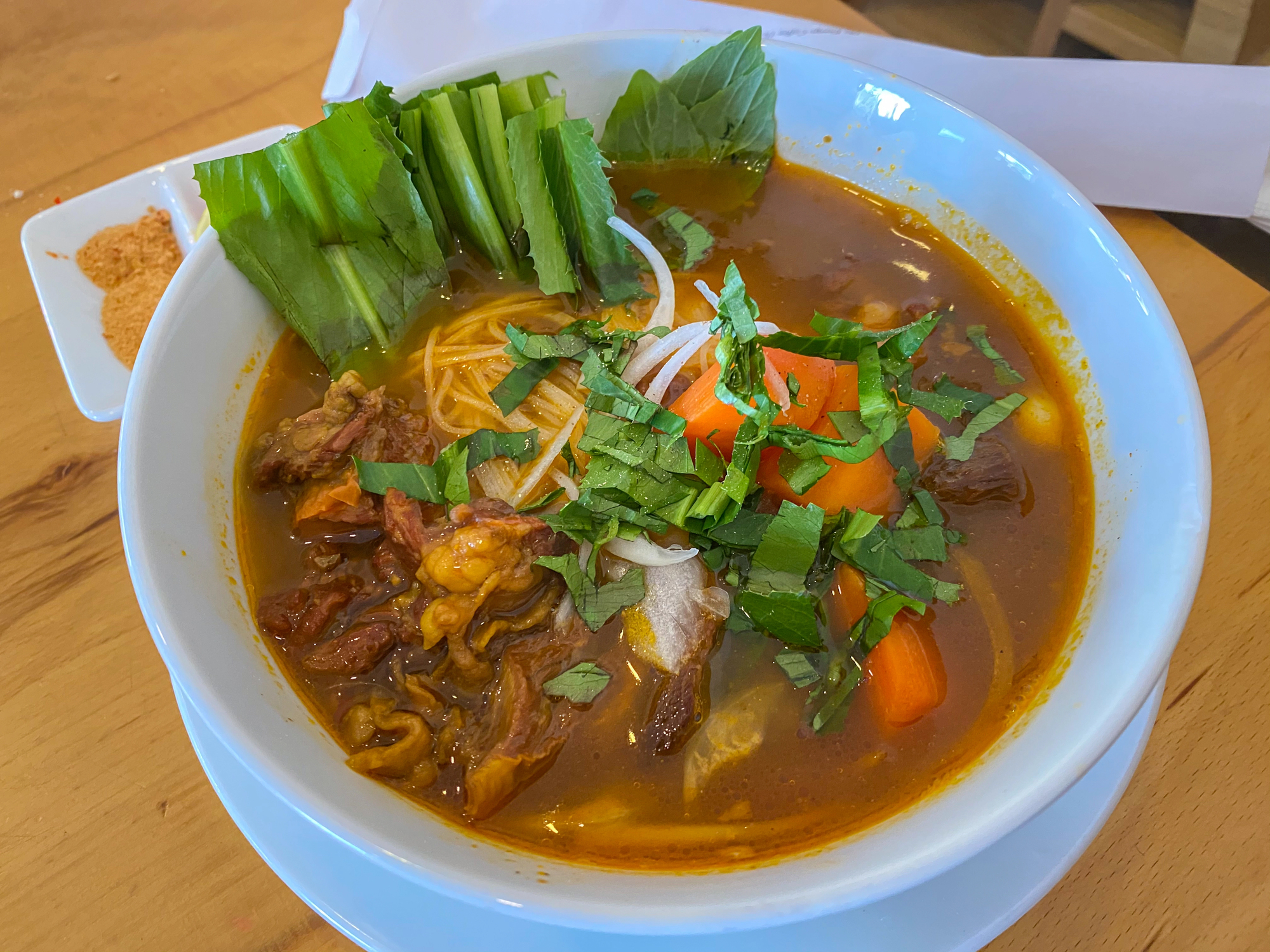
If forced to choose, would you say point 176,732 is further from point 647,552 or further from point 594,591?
point 647,552

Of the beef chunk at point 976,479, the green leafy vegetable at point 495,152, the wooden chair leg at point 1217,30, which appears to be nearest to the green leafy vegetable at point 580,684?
the beef chunk at point 976,479

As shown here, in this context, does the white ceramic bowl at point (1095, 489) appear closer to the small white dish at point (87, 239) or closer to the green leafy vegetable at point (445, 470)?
the green leafy vegetable at point (445, 470)

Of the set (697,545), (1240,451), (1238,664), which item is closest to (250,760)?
(697,545)

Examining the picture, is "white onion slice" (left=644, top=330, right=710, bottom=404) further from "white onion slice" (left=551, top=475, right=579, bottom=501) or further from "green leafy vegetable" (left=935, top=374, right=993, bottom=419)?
"green leafy vegetable" (left=935, top=374, right=993, bottom=419)

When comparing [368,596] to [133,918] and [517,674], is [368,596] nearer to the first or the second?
[517,674]

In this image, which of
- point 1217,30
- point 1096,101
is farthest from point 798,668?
point 1217,30
